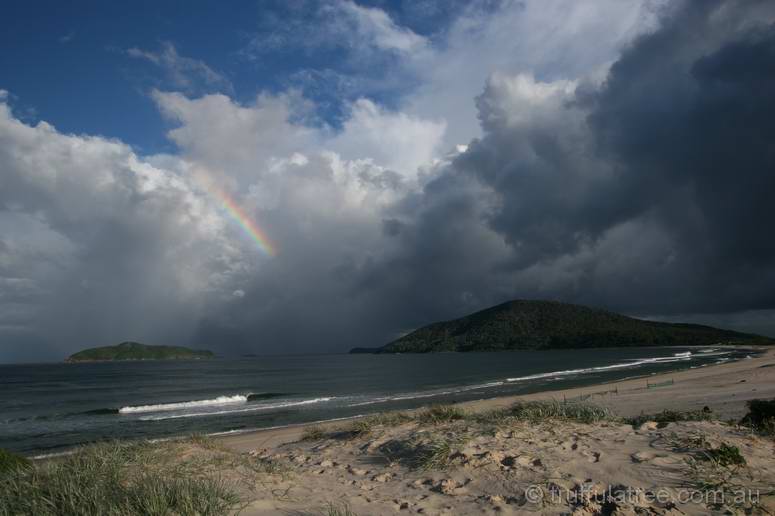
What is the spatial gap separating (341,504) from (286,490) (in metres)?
1.32

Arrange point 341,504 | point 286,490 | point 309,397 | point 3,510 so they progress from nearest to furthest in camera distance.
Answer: point 3,510 → point 341,504 → point 286,490 → point 309,397

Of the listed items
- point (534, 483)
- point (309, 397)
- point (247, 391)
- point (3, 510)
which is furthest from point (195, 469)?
point (247, 391)

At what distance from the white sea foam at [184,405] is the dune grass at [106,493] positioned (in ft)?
114

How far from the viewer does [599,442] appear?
8.72m

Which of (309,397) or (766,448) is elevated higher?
(766,448)

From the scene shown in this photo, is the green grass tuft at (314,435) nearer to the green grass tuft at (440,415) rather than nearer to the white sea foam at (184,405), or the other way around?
the green grass tuft at (440,415)

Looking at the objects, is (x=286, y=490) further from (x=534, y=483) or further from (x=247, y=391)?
(x=247, y=391)

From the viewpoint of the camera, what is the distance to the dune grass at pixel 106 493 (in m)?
5.71

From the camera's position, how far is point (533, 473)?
23.8 feet

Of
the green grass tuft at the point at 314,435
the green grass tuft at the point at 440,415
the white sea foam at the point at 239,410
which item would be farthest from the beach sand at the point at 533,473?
the white sea foam at the point at 239,410

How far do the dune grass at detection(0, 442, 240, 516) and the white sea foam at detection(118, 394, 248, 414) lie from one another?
114 ft

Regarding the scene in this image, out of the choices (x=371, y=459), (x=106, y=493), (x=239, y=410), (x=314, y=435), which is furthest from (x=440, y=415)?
(x=239, y=410)

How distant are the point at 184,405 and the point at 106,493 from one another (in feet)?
130

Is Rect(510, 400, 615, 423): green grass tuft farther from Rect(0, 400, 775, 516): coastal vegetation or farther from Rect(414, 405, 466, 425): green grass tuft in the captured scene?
Rect(414, 405, 466, 425): green grass tuft
